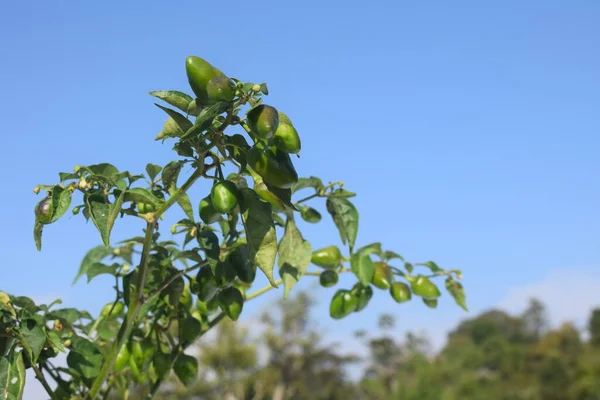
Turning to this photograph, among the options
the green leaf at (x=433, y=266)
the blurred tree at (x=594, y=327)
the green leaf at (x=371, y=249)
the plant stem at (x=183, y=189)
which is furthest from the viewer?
the blurred tree at (x=594, y=327)

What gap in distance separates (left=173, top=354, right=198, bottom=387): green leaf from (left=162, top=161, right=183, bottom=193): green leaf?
0.34 meters

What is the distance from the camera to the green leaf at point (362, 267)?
1.23m

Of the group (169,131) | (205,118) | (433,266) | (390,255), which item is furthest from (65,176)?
(433,266)

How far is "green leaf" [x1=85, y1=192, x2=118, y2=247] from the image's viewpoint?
0.84m

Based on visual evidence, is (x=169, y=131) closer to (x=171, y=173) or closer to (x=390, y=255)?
(x=171, y=173)

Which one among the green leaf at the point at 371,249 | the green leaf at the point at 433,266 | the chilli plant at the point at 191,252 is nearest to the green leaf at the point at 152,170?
the chilli plant at the point at 191,252

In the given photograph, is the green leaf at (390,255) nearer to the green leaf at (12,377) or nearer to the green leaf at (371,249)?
the green leaf at (371,249)

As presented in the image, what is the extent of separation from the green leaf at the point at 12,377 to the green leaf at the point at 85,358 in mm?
141

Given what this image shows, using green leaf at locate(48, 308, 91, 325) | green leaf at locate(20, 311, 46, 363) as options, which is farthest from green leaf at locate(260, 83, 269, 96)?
green leaf at locate(48, 308, 91, 325)

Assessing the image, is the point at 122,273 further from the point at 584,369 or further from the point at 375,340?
the point at 375,340

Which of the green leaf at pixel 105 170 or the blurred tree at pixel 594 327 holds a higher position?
the blurred tree at pixel 594 327

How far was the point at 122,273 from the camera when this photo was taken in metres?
1.22

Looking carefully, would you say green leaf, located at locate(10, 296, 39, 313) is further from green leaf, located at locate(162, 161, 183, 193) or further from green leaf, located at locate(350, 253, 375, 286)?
green leaf, located at locate(350, 253, 375, 286)

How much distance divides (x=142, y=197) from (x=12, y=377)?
0.28 metres
